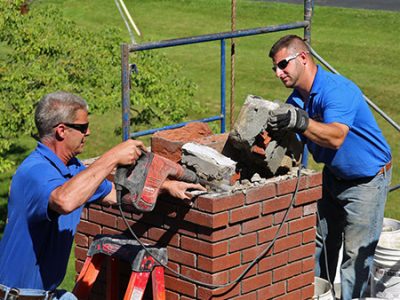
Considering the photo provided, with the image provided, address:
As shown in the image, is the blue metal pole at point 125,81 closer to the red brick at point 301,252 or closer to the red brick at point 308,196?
the red brick at point 308,196

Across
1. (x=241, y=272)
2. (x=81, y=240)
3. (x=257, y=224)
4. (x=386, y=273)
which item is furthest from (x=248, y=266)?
(x=386, y=273)

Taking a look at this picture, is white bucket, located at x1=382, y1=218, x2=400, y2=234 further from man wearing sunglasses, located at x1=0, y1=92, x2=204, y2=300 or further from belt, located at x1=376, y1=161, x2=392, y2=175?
man wearing sunglasses, located at x1=0, y1=92, x2=204, y2=300

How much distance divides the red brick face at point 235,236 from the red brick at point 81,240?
0.06 metres

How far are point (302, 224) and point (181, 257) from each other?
37.0 inches

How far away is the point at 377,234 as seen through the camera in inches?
277

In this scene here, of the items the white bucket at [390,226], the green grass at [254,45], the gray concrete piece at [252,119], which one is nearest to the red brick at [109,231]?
the gray concrete piece at [252,119]

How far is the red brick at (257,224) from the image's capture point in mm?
6031

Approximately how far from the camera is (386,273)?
25.0 ft

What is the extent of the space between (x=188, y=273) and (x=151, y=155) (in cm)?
90

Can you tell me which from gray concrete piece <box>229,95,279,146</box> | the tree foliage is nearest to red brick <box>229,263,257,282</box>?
gray concrete piece <box>229,95,279,146</box>

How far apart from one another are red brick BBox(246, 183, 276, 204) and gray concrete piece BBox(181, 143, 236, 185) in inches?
7.1

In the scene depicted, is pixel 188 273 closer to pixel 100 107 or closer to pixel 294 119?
pixel 294 119

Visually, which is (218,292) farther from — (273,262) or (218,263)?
(273,262)

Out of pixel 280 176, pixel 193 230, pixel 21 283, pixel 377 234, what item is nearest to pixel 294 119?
pixel 280 176
